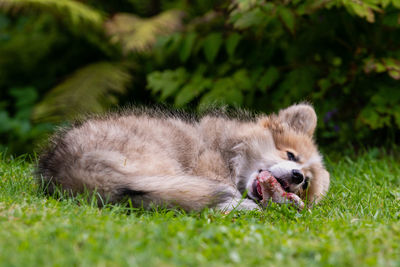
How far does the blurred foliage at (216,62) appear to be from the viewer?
5.79m

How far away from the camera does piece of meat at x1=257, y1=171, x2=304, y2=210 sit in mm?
3711

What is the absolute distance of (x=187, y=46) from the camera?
6.36m

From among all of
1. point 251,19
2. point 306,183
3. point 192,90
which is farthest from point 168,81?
point 306,183

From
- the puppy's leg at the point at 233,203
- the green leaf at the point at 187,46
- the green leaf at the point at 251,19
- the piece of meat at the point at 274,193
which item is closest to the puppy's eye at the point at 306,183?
the piece of meat at the point at 274,193

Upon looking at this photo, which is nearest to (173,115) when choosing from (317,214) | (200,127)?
(200,127)

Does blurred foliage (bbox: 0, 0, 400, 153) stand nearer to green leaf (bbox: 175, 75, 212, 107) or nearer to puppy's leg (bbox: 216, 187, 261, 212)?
green leaf (bbox: 175, 75, 212, 107)

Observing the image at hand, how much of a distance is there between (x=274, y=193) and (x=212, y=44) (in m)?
2.98

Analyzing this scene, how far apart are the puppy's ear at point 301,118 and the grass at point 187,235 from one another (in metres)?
1.04

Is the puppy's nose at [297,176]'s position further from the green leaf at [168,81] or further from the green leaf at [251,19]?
the green leaf at [168,81]

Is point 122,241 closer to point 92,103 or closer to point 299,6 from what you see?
point 299,6

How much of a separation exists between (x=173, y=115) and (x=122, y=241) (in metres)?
2.41

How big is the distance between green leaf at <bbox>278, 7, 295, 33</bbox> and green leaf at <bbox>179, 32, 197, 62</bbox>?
1299 millimetres

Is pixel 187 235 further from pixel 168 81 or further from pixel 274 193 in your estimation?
pixel 168 81

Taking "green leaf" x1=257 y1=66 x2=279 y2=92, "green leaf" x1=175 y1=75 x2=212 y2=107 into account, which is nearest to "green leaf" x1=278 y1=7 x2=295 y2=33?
"green leaf" x1=257 y1=66 x2=279 y2=92
